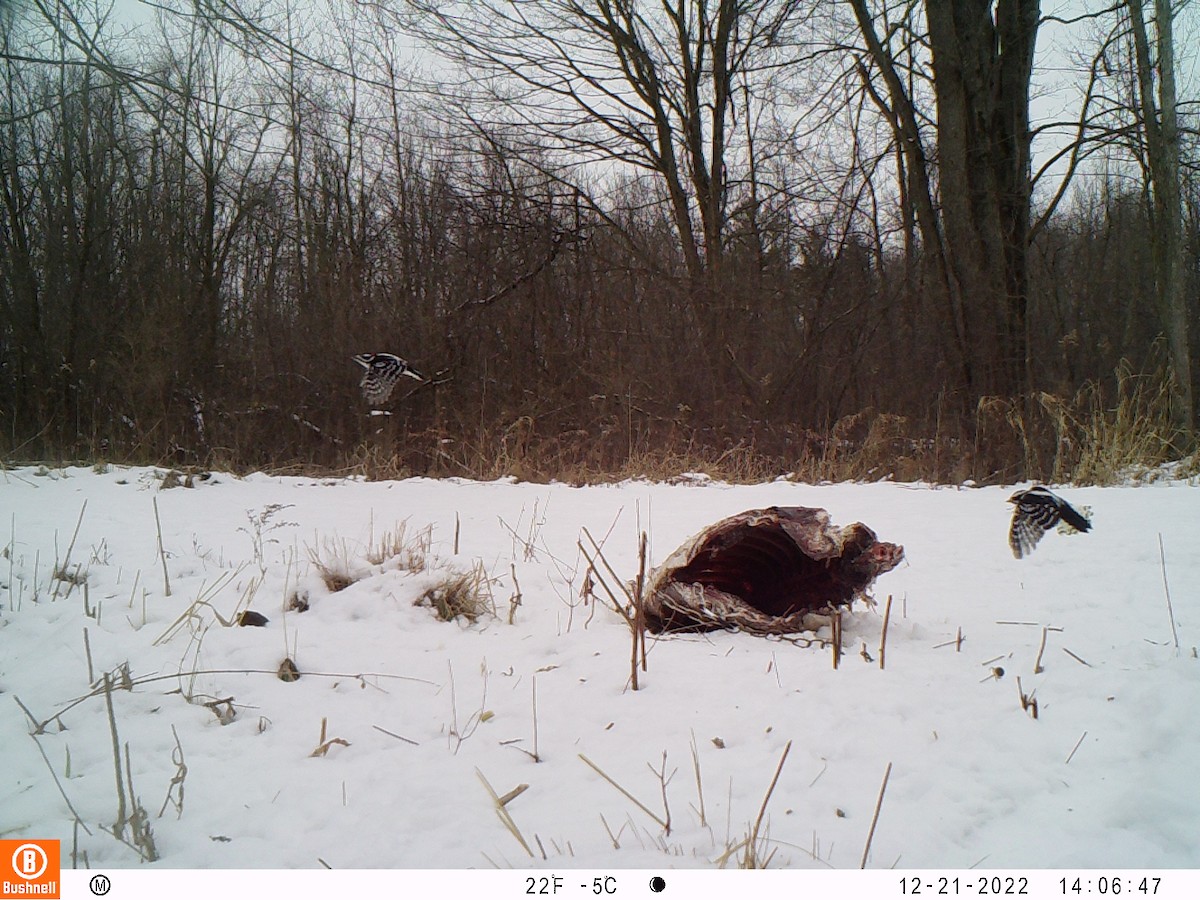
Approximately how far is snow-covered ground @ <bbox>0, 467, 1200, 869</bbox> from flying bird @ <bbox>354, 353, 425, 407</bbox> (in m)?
6.41

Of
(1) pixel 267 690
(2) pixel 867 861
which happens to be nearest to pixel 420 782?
(1) pixel 267 690

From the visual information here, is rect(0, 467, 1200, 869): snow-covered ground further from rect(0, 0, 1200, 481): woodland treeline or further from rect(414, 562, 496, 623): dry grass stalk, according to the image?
rect(0, 0, 1200, 481): woodland treeline

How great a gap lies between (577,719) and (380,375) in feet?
27.5

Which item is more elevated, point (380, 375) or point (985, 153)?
point (985, 153)

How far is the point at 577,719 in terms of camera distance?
56.4 inches

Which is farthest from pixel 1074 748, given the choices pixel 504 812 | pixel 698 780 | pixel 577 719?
pixel 504 812

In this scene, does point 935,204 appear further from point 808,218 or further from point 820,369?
point 820,369

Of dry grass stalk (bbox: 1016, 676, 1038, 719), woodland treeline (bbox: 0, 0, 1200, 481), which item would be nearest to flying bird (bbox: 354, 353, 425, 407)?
woodland treeline (bbox: 0, 0, 1200, 481)

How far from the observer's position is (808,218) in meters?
9.82

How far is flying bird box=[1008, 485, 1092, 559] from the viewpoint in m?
2.34

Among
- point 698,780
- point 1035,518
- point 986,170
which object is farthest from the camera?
point 986,170

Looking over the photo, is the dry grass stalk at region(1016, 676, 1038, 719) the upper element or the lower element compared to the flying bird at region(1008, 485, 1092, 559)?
lower

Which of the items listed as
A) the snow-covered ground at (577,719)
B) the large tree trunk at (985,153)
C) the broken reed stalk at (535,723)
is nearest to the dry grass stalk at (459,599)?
the snow-covered ground at (577,719)

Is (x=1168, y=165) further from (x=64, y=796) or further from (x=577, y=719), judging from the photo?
(x=64, y=796)
